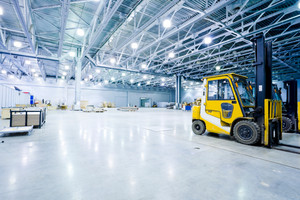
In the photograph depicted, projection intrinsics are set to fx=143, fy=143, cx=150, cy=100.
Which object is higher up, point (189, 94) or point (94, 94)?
point (189, 94)

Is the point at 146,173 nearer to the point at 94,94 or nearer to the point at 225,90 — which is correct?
the point at 225,90

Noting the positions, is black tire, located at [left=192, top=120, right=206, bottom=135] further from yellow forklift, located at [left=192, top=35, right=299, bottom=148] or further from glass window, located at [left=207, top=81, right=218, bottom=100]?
glass window, located at [left=207, top=81, right=218, bottom=100]

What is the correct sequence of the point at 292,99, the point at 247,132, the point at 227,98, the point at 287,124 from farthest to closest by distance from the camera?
1. the point at 292,99
2. the point at 287,124
3. the point at 227,98
4. the point at 247,132

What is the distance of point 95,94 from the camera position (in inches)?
1288

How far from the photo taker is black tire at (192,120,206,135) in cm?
536

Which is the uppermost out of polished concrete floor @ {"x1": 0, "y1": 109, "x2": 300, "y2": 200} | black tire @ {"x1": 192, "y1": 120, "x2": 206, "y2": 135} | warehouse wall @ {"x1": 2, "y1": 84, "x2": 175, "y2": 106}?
warehouse wall @ {"x1": 2, "y1": 84, "x2": 175, "y2": 106}

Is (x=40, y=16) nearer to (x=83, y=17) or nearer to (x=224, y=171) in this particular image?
(x=83, y=17)

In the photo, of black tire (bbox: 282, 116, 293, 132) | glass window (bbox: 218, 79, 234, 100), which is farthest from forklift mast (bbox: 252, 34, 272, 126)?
black tire (bbox: 282, 116, 293, 132)

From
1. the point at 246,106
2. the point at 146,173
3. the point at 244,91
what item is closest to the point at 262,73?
the point at 244,91

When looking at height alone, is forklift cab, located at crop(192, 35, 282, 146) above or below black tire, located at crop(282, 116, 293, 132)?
above

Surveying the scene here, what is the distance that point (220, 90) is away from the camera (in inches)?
191

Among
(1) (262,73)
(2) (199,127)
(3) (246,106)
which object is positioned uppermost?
(1) (262,73)

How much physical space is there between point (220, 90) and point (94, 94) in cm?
3153

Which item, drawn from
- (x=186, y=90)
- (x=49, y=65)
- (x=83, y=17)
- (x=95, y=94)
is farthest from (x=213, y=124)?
(x=186, y=90)
